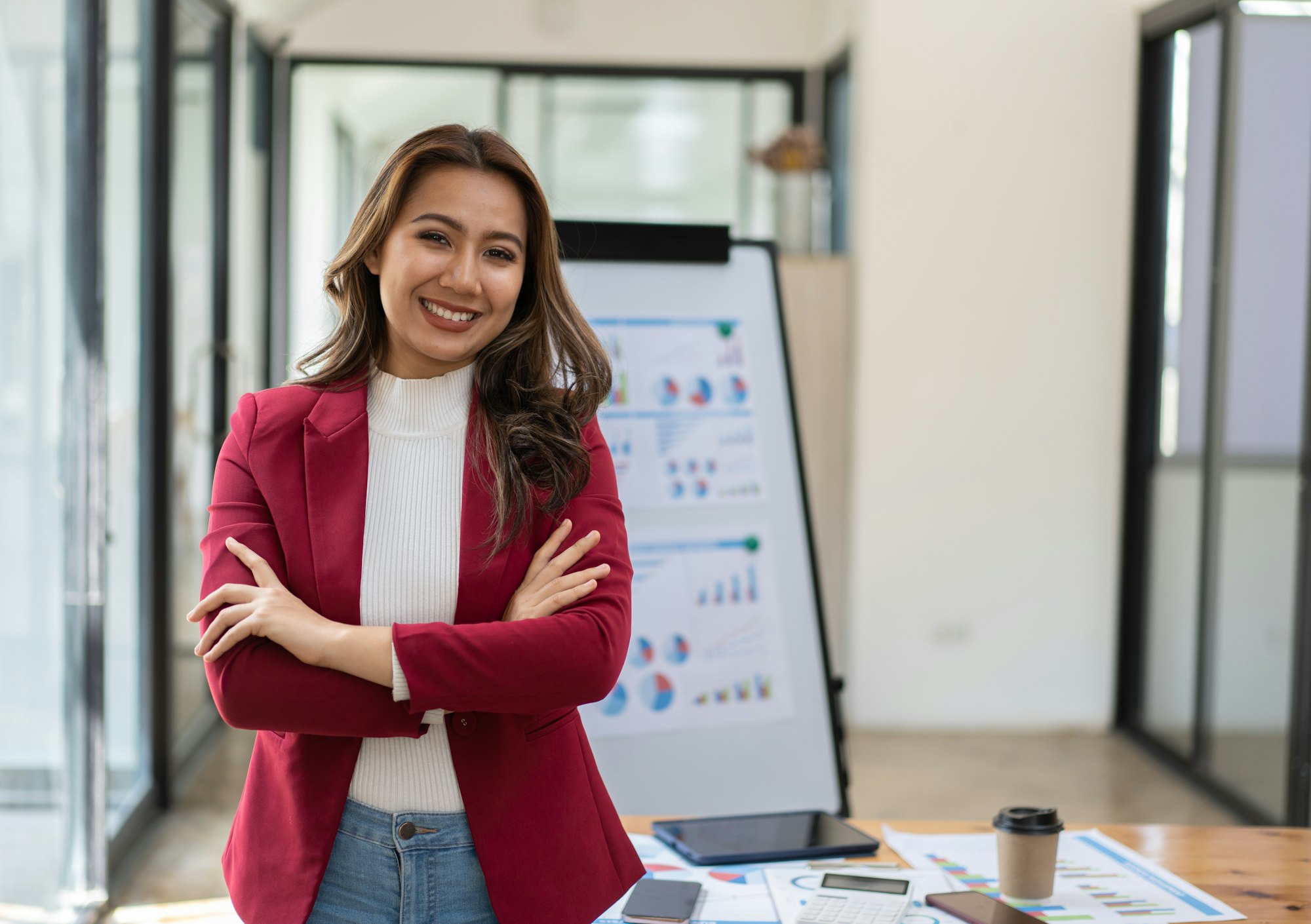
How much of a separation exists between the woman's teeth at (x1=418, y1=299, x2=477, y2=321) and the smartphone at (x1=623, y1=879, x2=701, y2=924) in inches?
26.5

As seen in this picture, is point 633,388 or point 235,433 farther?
point 633,388

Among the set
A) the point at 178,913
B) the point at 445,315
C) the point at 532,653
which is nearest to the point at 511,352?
the point at 445,315

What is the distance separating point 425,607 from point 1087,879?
93 cm

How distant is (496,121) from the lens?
5195mm

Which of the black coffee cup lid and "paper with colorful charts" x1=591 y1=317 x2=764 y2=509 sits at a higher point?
"paper with colorful charts" x1=591 y1=317 x2=764 y2=509

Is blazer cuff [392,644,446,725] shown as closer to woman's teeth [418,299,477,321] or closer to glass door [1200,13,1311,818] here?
woman's teeth [418,299,477,321]

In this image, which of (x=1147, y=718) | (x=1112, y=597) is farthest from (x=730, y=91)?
(x=1147, y=718)

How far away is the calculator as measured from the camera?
1347 millimetres

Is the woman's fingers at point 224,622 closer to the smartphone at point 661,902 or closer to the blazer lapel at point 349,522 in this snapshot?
the blazer lapel at point 349,522

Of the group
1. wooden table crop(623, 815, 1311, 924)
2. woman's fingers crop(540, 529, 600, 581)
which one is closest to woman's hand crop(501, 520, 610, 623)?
woman's fingers crop(540, 529, 600, 581)

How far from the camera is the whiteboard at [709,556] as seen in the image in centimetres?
197

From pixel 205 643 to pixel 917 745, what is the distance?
3581mm

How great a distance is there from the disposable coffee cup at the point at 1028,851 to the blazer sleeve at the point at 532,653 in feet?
1.82

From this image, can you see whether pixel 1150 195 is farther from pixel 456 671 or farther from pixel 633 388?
pixel 456 671
